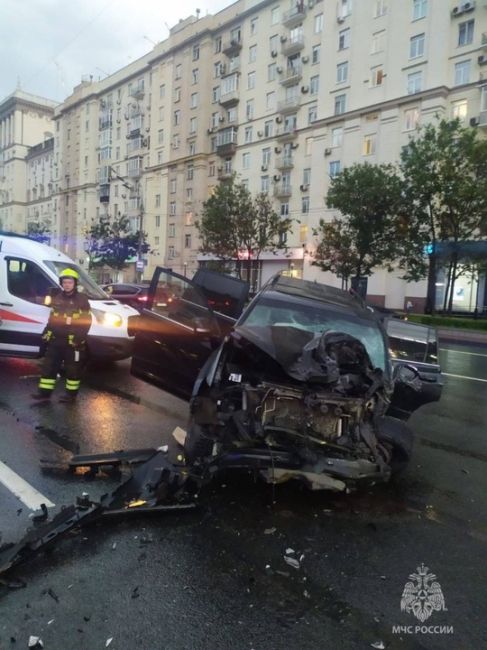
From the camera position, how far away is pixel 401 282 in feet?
113

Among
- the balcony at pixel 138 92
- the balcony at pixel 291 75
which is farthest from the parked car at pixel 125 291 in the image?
the balcony at pixel 138 92

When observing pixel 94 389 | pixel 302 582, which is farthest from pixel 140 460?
pixel 94 389

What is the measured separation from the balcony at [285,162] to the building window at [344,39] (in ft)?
29.6

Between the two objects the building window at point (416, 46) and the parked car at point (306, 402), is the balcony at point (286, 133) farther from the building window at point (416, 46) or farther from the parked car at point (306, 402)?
the parked car at point (306, 402)

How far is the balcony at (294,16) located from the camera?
40031mm

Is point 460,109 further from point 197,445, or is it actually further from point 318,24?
point 197,445

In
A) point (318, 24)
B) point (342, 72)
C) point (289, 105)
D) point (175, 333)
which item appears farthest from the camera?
point (289, 105)

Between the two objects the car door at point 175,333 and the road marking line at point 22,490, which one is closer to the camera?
the road marking line at point 22,490

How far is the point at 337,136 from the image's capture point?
3756cm

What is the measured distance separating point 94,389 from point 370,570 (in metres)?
5.10

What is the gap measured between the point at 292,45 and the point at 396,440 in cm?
4445

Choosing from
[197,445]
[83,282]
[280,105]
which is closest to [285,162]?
[280,105]

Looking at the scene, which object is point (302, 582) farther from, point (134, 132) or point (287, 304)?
point (134, 132)

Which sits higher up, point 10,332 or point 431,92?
point 431,92
